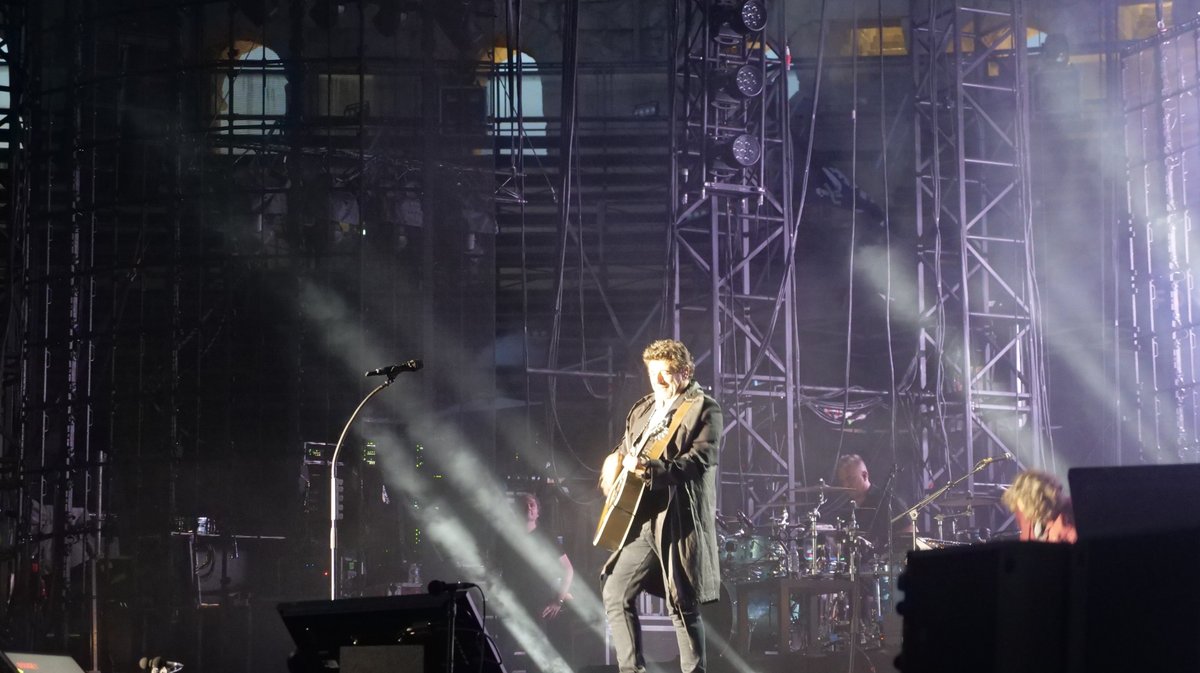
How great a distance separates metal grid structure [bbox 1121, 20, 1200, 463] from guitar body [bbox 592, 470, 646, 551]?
8.93m

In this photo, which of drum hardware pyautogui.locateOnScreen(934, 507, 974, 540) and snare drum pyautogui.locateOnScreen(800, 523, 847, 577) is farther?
snare drum pyautogui.locateOnScreen(800, 523, 847, 577)

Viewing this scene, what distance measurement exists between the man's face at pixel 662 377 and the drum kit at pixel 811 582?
14.2 feet

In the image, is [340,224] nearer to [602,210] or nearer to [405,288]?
[405,288]

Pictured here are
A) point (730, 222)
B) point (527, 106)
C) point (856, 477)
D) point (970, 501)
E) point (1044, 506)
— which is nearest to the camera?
point (1044, 506)

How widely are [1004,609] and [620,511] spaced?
397cm

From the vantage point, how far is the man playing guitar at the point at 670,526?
19.7 feet

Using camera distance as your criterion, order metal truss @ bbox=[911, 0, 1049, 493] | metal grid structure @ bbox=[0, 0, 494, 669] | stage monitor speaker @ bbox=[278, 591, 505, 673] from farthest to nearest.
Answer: metal grid structure @ bbox=[0, 0, 494, 669] → metal truss @ bbox=[911, 0, 1049, 493] → stage monitor speaker @ bbox=[278, 591, 505, 673]

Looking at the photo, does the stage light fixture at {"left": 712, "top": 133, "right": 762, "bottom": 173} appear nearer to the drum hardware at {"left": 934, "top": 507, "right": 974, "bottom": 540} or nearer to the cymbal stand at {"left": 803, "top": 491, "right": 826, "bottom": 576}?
the cymbal stand at {"left": 803, "top": 491, "right": 826, "bottom": 576}

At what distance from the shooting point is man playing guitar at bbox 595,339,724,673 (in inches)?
236

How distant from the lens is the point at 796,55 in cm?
1892

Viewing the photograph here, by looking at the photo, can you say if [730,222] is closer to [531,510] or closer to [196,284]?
[531,510]

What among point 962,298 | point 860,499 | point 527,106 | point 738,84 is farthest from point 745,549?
point 527,106

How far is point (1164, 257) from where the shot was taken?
14164 millimetres

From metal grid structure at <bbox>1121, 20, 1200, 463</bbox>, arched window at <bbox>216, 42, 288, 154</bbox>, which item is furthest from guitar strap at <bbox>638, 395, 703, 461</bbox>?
arched window at <bbox>216, 42, 288, 154</bbox>
